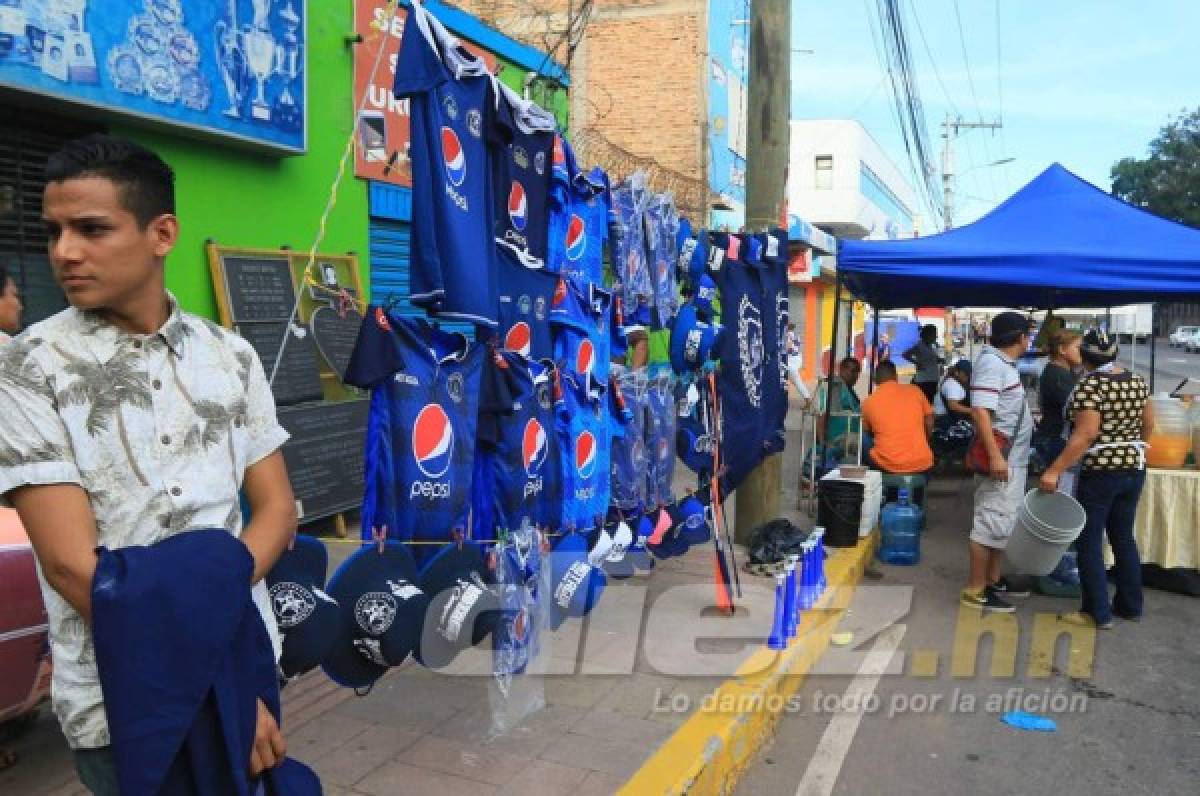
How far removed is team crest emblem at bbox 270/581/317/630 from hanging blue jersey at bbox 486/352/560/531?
102 cm

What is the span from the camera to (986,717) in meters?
4.45

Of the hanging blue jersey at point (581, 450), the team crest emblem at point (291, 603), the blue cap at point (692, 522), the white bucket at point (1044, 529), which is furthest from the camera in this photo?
the white bucket at point (1044, 529)

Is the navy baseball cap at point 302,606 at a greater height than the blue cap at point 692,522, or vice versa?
the navy baseball cap at point 302,606

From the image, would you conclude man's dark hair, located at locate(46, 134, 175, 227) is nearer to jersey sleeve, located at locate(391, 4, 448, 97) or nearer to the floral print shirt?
the floral print shirt

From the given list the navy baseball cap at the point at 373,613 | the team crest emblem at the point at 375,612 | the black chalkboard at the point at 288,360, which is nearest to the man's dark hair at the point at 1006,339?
the navy baseball cap at the point at 373,613

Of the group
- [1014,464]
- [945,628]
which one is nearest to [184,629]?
[945,628]

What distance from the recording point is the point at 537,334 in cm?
379

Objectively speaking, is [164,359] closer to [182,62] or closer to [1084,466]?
[182,62]

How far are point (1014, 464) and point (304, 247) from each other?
522 centimetres

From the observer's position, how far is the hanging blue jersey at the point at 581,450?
3918mm

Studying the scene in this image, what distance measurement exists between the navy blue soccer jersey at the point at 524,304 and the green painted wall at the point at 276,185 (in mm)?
2873

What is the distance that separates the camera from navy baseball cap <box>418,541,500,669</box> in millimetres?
3053

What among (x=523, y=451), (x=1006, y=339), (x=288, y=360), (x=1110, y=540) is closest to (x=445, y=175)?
(x=523, y=451)

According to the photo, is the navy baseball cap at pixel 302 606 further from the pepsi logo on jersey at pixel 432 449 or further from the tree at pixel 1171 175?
the tree at pixel 1171 175
